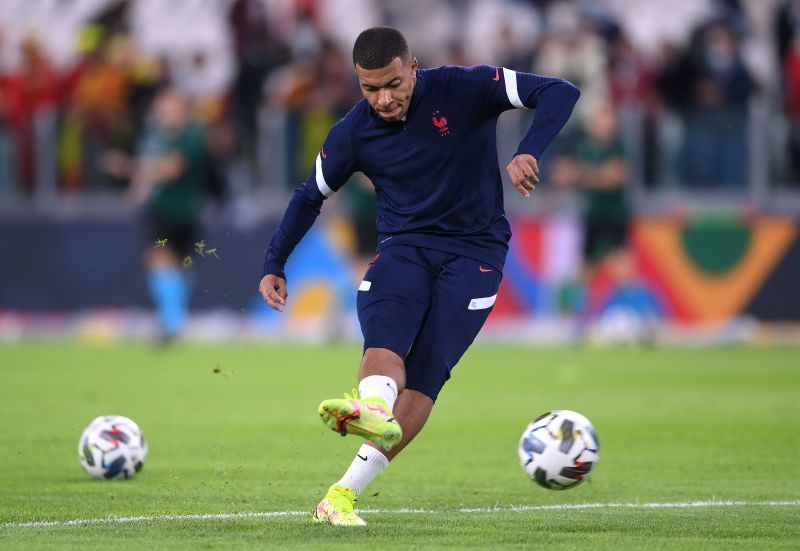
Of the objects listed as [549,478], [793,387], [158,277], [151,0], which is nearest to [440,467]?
[549,478]

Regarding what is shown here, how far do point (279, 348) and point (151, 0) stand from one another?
22.1 ft

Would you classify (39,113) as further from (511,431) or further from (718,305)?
(511,431)

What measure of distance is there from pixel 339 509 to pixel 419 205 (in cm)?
139

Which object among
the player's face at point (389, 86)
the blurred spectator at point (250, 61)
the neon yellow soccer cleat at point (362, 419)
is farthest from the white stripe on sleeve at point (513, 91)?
the blurred spectator at point (250, 61)

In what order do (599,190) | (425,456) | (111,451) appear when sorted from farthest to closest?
(599,190), (425,456), (111,451)

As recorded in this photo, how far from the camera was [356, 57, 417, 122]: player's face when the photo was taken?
6.85 meters

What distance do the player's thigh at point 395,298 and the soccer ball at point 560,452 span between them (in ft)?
4.08

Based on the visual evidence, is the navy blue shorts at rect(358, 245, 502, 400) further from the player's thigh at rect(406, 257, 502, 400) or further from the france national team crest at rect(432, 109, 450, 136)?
the france national team crest at rect(432, 109, 450, 136)

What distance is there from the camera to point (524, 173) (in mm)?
6586

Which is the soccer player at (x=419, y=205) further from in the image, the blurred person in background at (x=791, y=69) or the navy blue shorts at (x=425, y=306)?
the blurred person in background at (x=791, y=69)

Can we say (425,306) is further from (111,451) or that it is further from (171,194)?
(171,194)

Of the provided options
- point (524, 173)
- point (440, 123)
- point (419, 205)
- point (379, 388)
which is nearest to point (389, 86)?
point (440, 123)

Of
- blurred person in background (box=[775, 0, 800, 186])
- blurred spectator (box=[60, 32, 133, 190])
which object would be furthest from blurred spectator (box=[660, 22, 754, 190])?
blurred spectator (box=[60, 32, 133, 190])

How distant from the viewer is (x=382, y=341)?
6844mm
